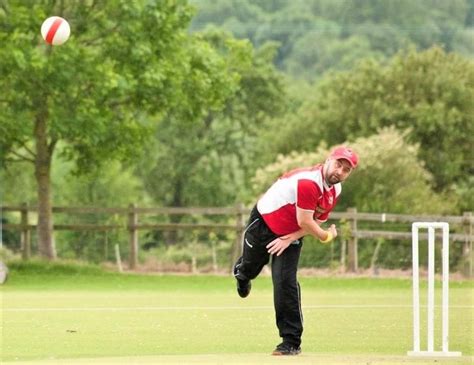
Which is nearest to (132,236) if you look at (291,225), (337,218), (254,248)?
(337,218)

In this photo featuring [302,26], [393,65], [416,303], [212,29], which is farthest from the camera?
[302,26]

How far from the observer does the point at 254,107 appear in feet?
219

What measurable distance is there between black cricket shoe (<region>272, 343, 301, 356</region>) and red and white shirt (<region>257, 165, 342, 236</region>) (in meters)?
0.95

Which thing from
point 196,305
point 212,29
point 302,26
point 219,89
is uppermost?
point 302,26

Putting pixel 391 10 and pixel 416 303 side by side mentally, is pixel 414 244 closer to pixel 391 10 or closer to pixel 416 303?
pixel 416 303

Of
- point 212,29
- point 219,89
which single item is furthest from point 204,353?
point 212,29

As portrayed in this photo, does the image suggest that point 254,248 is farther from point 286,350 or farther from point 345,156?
point 345,156

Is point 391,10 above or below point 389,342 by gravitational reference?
above

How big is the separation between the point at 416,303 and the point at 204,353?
2.01 m

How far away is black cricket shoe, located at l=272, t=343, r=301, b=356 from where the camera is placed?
1244 cm

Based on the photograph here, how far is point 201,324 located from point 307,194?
4307mm

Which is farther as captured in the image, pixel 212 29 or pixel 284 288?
pixel 212 29

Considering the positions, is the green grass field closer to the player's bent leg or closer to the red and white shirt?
the player's bent leg

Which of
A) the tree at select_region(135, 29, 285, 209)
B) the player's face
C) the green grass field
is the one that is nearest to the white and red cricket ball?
the green grass field
